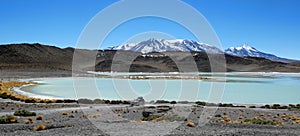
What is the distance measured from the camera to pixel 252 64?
19812cm

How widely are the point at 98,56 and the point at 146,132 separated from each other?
185676mm

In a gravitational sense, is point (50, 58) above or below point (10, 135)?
above

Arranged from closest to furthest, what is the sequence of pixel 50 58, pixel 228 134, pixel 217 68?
pixel 228 134, pixel 50 58, pixel 217 68

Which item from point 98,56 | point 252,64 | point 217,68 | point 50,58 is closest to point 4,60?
point 50,58

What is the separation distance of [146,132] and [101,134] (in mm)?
1452

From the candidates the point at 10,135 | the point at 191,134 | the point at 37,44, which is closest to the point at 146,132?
the point at 191,134

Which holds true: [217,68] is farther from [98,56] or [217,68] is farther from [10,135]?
[10,135]

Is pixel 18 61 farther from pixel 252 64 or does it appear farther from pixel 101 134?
pixel 101 134

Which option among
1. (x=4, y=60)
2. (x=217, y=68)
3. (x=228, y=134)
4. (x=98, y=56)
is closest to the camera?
(x=228, y=134)

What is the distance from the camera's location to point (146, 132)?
11148 millimetres

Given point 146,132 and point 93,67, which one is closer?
point 146,132

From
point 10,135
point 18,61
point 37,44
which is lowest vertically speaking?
point 10,135

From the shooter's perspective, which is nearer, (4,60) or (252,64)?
(4,60)

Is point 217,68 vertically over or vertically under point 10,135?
Result: over
